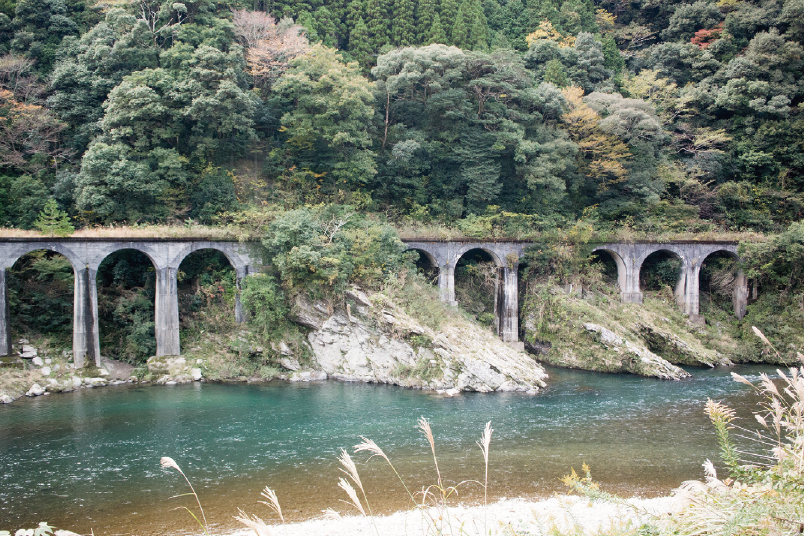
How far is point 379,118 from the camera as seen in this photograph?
3838 centimetres

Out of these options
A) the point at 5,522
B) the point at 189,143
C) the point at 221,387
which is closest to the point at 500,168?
the point at 189,143

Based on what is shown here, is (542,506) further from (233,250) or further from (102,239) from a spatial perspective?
(102,239)

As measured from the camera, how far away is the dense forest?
30781mm

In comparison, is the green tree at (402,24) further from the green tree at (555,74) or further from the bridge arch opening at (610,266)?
the bridge arch opening at (610,266)

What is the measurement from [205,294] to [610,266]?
2585 centimetres

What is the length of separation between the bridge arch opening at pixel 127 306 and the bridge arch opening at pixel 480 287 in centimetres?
1758

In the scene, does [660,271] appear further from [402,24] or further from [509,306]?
[402,24]

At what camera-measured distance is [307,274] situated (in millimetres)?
27844

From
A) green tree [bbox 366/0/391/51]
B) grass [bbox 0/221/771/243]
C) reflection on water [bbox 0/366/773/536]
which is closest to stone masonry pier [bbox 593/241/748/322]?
grass [bbox 0/221/771/243]

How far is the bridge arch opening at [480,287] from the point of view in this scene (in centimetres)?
3450

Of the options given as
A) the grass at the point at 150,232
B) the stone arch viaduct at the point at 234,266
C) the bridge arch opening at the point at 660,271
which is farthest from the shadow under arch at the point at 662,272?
the grass at the point at 150,232

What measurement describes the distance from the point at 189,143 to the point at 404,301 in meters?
16.5

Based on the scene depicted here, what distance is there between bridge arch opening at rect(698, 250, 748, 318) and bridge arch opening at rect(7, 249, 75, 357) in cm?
3768

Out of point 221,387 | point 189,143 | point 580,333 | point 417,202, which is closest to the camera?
point 221,387
